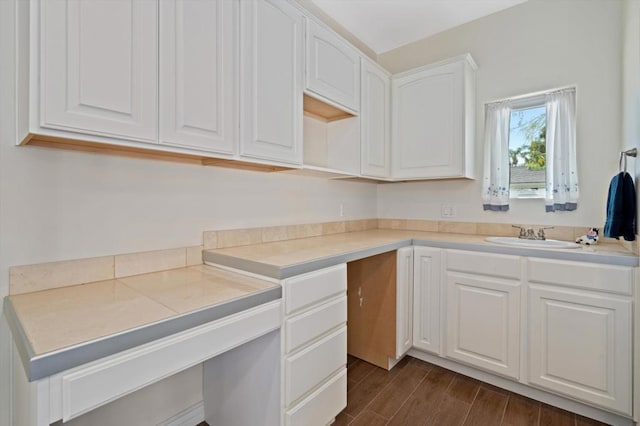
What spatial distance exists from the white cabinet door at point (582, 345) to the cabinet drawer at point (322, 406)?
3.81 feet

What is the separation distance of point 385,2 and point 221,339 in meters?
2.52

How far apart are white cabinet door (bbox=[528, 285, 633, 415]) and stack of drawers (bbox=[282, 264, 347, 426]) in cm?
116

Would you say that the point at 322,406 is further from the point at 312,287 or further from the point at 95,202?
the point at 95,202

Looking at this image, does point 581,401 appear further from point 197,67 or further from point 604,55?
point 197,67

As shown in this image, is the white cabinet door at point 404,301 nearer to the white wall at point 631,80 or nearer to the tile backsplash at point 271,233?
the tile backsplash at point 271,233

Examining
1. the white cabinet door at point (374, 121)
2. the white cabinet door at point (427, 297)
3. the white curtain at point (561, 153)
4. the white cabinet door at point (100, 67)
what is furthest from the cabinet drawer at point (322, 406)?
the white curtain at point (561, 153)

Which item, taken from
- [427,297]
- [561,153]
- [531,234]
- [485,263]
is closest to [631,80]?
[561,153]

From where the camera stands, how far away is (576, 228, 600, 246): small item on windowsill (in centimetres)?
195

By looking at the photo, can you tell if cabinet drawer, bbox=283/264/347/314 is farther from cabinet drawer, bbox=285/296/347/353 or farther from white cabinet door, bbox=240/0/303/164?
white cabinet door, bbox=240/0/303/164

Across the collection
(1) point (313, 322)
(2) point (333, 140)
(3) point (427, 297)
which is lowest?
(3) point (427, 297)

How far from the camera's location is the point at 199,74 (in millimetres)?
1269

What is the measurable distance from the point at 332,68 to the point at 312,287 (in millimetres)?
1394

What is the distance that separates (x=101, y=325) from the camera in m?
0.84

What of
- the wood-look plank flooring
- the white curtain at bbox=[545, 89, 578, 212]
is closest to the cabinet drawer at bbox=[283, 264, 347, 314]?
the wood-look plank flooring
